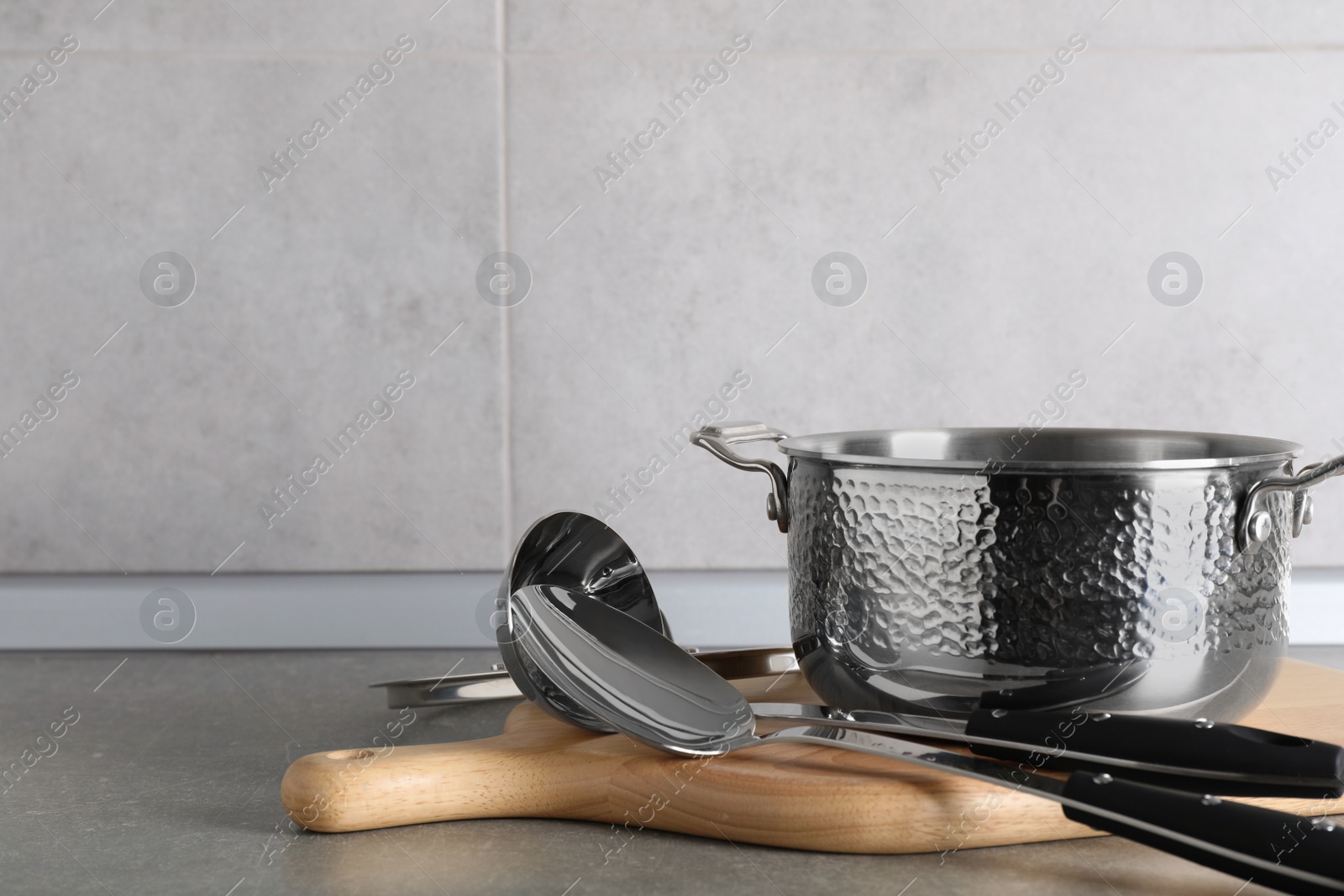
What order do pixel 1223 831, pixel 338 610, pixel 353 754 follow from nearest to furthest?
pixel 1223 831
pixel 353 754
pixel 338 610

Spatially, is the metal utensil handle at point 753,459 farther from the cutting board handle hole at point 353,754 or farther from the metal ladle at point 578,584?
the cutting board handle hole at point 353,754

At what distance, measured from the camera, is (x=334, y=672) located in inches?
30.5

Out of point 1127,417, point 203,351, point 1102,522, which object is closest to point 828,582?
point 1102,522

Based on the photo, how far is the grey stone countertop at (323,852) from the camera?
0.39 metres

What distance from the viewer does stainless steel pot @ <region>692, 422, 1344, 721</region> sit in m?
0.42

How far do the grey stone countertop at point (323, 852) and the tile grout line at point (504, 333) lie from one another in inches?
11.0

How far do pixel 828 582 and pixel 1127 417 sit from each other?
0.49m

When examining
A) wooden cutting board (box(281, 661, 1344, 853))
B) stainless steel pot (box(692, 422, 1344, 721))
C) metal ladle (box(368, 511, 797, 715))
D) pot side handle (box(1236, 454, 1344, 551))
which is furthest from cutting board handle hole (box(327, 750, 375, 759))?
pot side handle (box(1236, 454, 1344, 551))

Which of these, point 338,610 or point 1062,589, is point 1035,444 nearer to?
point 1062,589

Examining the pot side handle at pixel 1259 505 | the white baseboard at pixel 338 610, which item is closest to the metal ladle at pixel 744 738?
the pot side handle at pixel 1259 505

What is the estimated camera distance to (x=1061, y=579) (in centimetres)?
42

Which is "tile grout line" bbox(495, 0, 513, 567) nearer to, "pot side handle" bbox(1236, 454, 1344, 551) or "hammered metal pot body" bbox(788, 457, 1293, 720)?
"hammered metal pot body" bbox(788, 457, 1293, 720)

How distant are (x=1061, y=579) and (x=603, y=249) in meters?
0.53

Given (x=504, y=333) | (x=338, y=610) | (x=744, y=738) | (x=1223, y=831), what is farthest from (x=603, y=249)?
(x=1223, y=831)
